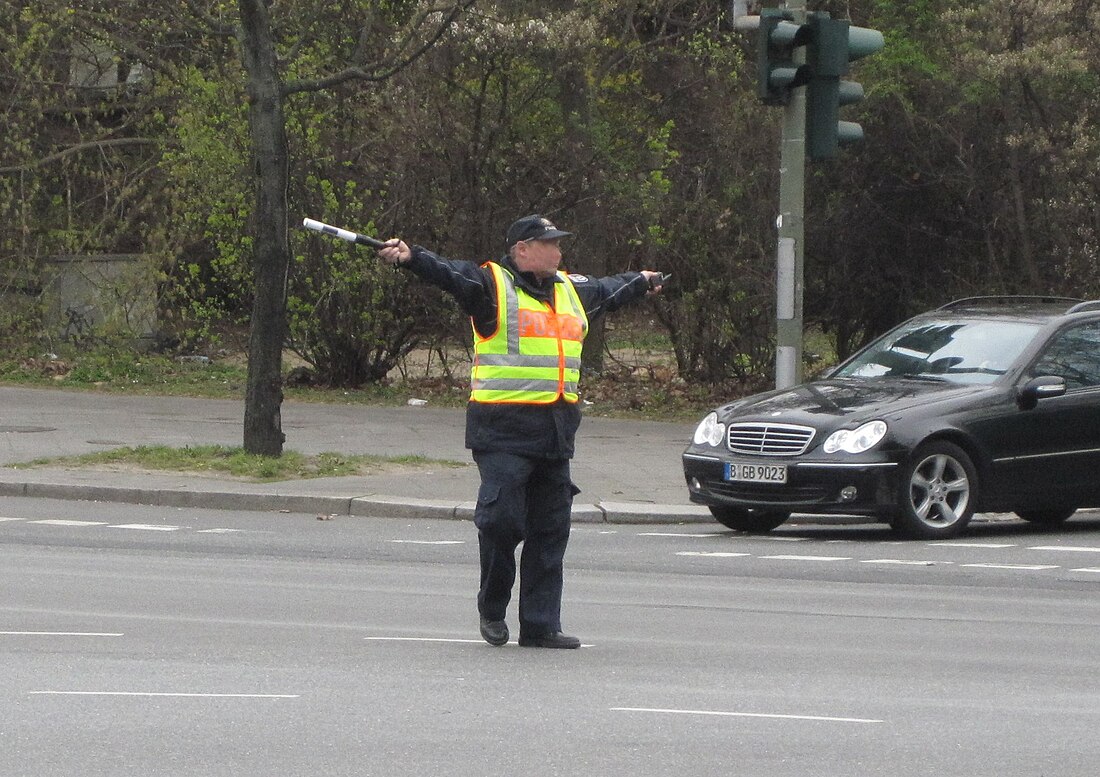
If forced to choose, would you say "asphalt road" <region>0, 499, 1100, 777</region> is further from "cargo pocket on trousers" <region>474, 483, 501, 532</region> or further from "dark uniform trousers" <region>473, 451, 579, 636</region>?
→ "cargo pocket on trousers" <region>474, 483, 501, 532</region>

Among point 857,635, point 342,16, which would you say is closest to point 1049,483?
point 857,635

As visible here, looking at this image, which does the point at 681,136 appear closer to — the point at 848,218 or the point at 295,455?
the point at 848,218

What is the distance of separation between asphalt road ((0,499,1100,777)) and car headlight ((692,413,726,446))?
73 cm

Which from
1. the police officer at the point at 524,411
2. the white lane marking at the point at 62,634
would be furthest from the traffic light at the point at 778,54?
the white lane marking at the point at 62,634

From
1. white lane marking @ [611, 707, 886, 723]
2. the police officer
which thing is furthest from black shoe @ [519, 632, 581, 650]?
white lane marking @ [611, 707, 886, 723]

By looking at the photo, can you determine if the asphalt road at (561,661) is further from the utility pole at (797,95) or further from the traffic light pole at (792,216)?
the utility pole at (797,95)

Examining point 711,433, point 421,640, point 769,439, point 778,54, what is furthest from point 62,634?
point 778,54

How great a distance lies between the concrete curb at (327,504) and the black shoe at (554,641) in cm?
575

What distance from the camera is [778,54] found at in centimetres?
1355

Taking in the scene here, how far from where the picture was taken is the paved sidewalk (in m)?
14.3

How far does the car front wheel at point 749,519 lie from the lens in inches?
520

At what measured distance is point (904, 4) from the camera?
21.7 m

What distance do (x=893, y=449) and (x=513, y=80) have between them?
1144 centimetres

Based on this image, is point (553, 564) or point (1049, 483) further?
point (1049, 483)
